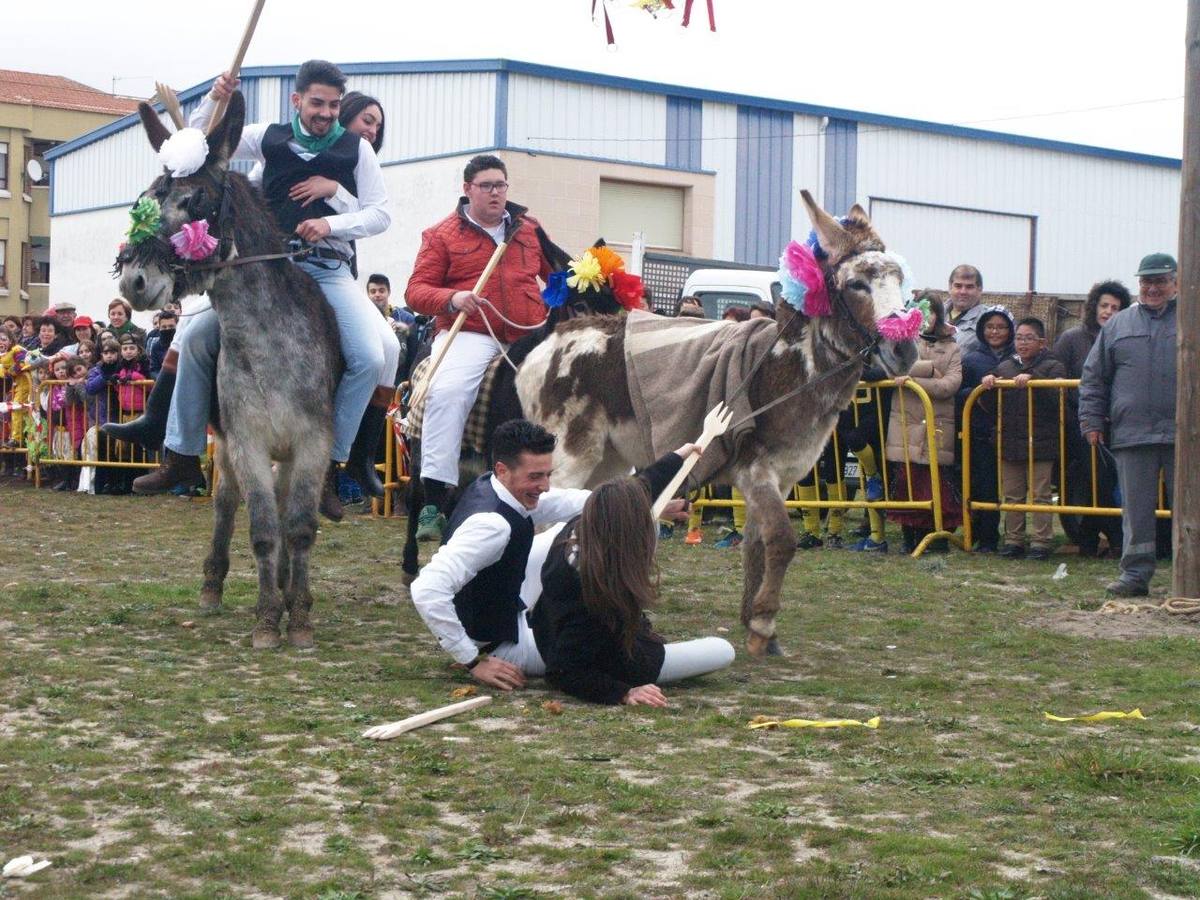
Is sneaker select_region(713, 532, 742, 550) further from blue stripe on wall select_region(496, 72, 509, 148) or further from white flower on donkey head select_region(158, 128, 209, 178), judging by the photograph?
blue stripe on wall select_region(496, 72, 509, 148)

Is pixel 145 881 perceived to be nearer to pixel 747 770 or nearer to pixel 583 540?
pixel 747 770

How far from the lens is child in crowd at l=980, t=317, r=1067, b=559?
13086 millimetres

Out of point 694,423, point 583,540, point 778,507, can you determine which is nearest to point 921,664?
point 778,507

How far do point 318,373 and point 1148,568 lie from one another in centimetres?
575

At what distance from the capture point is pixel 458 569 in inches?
271

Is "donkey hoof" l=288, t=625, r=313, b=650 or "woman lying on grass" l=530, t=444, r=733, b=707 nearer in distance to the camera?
"woman lying on grass" l=530, t=444, r=733, b=707

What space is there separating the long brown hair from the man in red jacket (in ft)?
8.90

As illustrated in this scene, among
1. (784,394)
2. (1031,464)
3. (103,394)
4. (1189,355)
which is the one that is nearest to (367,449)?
(784,394)

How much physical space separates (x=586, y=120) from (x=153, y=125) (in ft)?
84.5

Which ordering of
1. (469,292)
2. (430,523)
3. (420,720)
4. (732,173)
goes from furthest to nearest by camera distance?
1. (732,173)
2. (430,523)
3. (469,292)
4. (420,720)

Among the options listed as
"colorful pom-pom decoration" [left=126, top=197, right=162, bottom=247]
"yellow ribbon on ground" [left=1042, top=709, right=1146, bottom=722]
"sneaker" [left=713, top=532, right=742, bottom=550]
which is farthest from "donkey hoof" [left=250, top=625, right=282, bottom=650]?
"sneaker" [left=713, top=532, right=742, bottom=550]

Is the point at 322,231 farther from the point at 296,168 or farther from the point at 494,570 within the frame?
the point at 494,570

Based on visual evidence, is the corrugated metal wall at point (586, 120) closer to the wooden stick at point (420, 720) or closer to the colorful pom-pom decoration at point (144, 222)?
the colorful pom-pom decoration at point (144, 222)

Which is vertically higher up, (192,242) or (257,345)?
(192,242)
